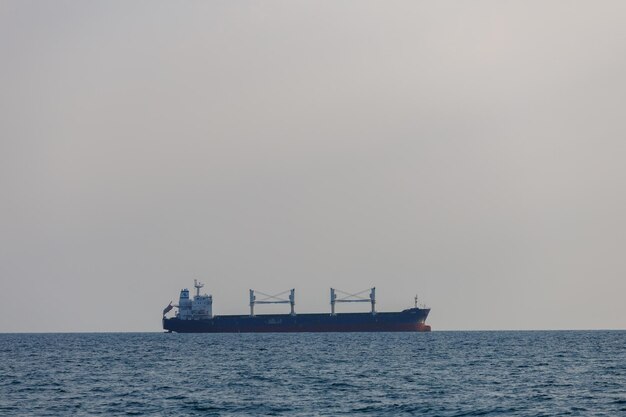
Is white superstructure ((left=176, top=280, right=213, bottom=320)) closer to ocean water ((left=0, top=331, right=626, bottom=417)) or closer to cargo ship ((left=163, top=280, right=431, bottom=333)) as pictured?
cargo ship ((left=163, top=280, right=431, bottom=333))

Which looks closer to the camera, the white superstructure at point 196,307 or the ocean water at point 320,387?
the ocean water at point 320,387

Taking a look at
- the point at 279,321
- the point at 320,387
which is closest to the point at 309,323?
the point at 279,321

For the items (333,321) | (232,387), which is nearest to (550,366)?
(232,387)

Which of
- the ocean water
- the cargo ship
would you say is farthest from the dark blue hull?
the ocean water

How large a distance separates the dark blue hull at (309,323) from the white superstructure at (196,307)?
152cm

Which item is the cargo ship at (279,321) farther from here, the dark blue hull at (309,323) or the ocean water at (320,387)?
the ocean water at (320,387)

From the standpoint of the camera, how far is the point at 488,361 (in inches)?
3100

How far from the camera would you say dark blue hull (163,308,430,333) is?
18225cm

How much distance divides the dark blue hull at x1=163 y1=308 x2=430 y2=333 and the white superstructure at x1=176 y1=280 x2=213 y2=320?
1.52 m

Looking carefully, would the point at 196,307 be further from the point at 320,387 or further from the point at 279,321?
the point at 320,387

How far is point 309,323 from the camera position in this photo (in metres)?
189

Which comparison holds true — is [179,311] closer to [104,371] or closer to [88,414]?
[104,371]

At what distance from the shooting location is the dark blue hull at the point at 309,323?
182m

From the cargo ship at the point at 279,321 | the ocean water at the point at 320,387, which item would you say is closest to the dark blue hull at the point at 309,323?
the cargo ship at the point at 279,321
